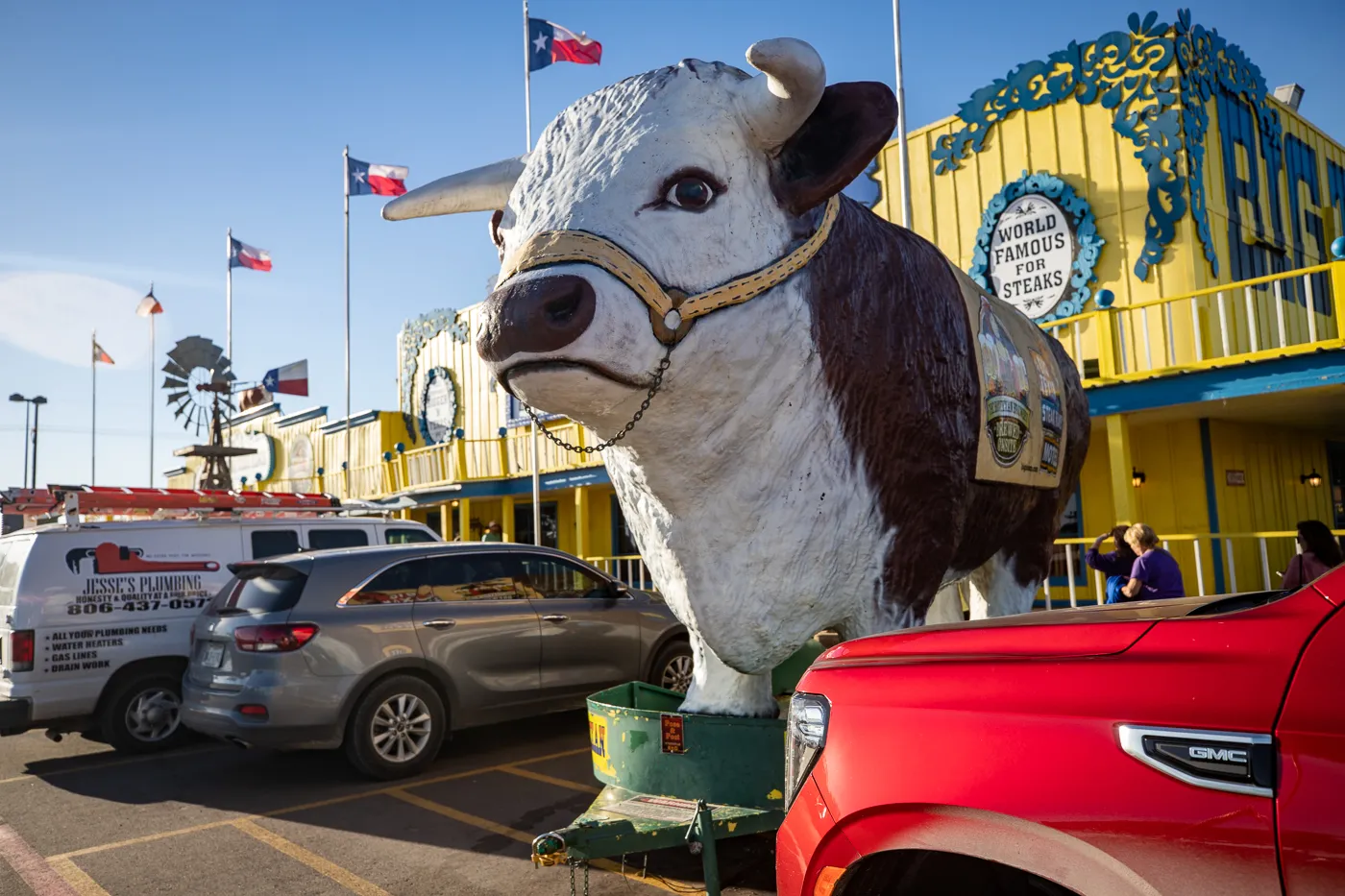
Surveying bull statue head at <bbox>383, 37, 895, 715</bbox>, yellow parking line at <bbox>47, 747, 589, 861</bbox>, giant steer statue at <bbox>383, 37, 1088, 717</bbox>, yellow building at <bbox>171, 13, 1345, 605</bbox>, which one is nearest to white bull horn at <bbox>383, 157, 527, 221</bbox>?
giant steer statue at <bbox>383, 37, 1088, 717</bbox>

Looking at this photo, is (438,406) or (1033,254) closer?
(1033,254)

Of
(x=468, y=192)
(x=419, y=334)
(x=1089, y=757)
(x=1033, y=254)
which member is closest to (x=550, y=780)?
(x=468, y=192)

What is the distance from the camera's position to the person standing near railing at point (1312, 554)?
626 centimetres

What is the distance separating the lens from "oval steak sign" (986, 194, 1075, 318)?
11852mm

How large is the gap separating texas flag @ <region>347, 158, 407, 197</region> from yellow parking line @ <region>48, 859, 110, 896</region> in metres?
18.9

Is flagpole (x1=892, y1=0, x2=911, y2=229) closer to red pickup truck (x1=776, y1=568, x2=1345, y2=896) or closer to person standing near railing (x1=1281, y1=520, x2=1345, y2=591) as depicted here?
person standing near railing (x1=1281, y1=520, x2=1345, y2=591)

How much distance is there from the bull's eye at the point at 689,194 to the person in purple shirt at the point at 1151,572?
5.39 meters

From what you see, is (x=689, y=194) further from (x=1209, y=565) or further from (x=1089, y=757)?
(x=1209, y=565)

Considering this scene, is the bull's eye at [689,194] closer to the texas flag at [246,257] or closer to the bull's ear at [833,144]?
the bull's ear at [833,144]

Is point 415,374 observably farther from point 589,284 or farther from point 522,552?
point 589,284

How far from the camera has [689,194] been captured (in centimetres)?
277

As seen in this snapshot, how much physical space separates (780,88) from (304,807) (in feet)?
16.3

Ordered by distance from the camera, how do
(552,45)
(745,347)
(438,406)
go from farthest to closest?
(438,406)
(552,45)
(745,347)

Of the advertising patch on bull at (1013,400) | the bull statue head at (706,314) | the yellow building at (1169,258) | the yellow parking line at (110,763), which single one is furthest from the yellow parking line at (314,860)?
the yellow building at (1169,258)
